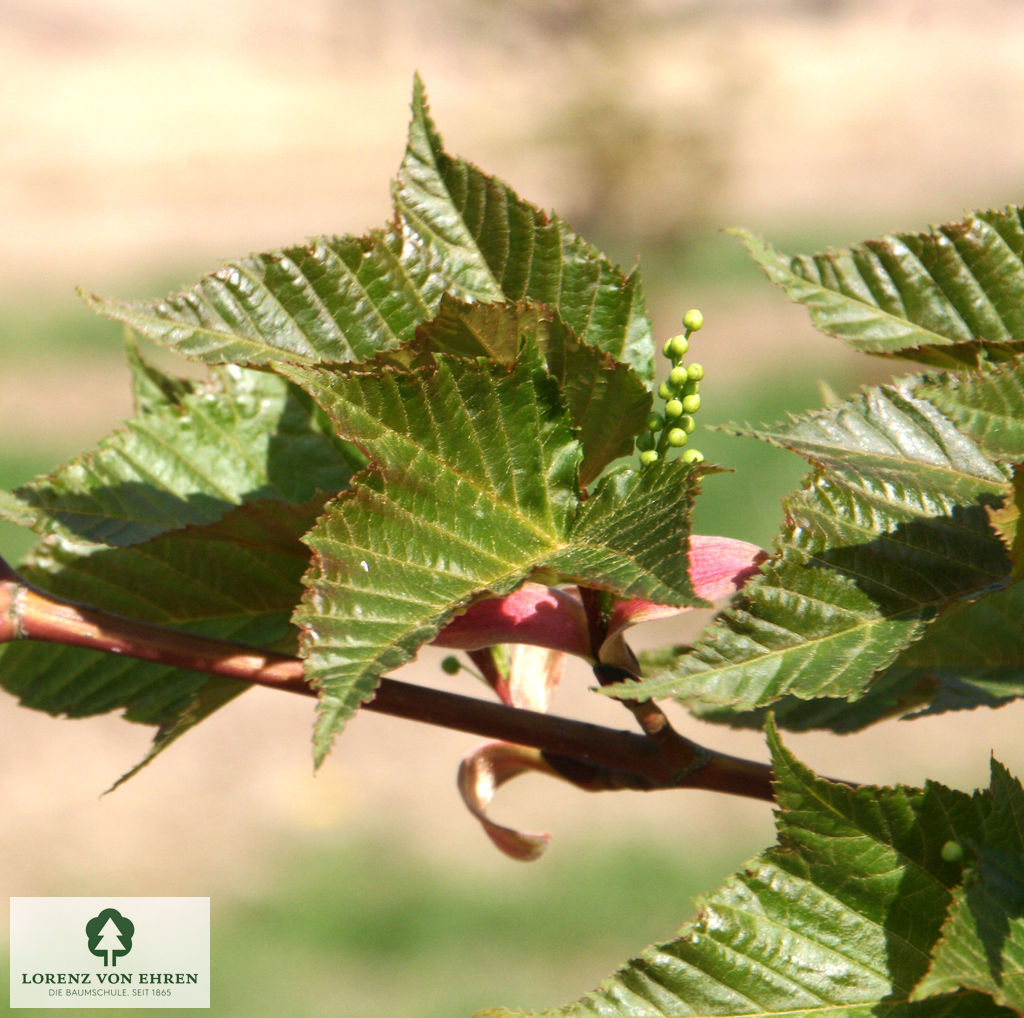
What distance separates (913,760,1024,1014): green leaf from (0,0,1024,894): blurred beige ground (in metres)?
2.89

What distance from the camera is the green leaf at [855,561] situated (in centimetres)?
49

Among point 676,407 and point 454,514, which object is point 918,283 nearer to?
point 676,407

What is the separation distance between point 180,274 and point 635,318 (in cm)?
536

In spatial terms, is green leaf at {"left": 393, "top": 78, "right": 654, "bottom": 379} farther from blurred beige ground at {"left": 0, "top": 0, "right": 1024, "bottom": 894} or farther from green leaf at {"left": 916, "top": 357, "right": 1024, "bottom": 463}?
blurred beige ground at {"left": 0, "top": 0, "right": 1024, "bottom": 894}

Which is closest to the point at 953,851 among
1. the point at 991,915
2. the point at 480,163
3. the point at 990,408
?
the point at 991,915

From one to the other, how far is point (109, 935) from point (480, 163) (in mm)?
5548

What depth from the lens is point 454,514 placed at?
54cm

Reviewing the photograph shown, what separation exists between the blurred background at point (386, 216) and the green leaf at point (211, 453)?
1.50m

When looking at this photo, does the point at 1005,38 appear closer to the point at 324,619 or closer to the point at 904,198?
the point at 904,198

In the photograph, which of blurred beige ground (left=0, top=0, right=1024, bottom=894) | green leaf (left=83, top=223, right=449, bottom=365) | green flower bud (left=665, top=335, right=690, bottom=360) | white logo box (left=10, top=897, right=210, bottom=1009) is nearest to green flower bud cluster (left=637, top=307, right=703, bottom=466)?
green flower bud (left=665, top=335, right=690, bottom=360)

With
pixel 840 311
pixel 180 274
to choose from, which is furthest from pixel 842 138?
pixel 840 311

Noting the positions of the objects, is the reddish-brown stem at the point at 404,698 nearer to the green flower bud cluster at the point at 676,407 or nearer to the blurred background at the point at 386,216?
the green flower bud cluster at the point at 676,407

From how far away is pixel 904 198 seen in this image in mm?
6395

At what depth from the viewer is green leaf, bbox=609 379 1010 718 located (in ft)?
1.61
